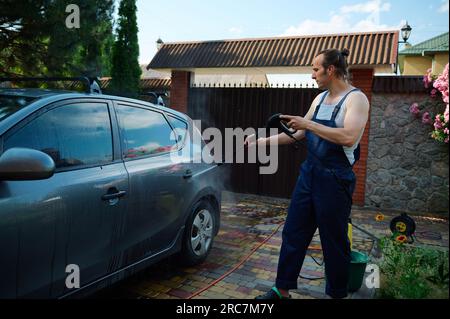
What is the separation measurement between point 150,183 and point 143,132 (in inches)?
19.7

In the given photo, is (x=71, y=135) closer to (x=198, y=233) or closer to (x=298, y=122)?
(x=298, y=122)

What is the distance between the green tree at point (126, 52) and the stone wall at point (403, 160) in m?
5.80

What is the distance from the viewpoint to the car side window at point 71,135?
244cm

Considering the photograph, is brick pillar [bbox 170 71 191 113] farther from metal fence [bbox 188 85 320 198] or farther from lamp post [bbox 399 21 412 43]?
lamp post [bbox 399 21 412 43]

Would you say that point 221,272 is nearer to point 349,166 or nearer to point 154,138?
point 154,138

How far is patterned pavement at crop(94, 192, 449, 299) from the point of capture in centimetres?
354

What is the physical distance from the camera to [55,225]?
2.37 meters

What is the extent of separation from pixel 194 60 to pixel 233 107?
1388 mm

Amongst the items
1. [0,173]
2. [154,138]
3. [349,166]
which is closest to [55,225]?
[0,173]

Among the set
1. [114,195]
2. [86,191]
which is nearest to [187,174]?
A: [114,195]

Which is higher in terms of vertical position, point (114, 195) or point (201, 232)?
point (114, 195)

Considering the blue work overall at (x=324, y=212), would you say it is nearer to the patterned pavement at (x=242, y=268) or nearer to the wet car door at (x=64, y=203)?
the patterned pavement at (x=242, y=268)

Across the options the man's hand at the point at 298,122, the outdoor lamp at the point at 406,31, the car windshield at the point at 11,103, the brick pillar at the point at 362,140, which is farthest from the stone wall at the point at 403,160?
the car windshield at the point at 11,103

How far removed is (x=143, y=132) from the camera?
137 inches
